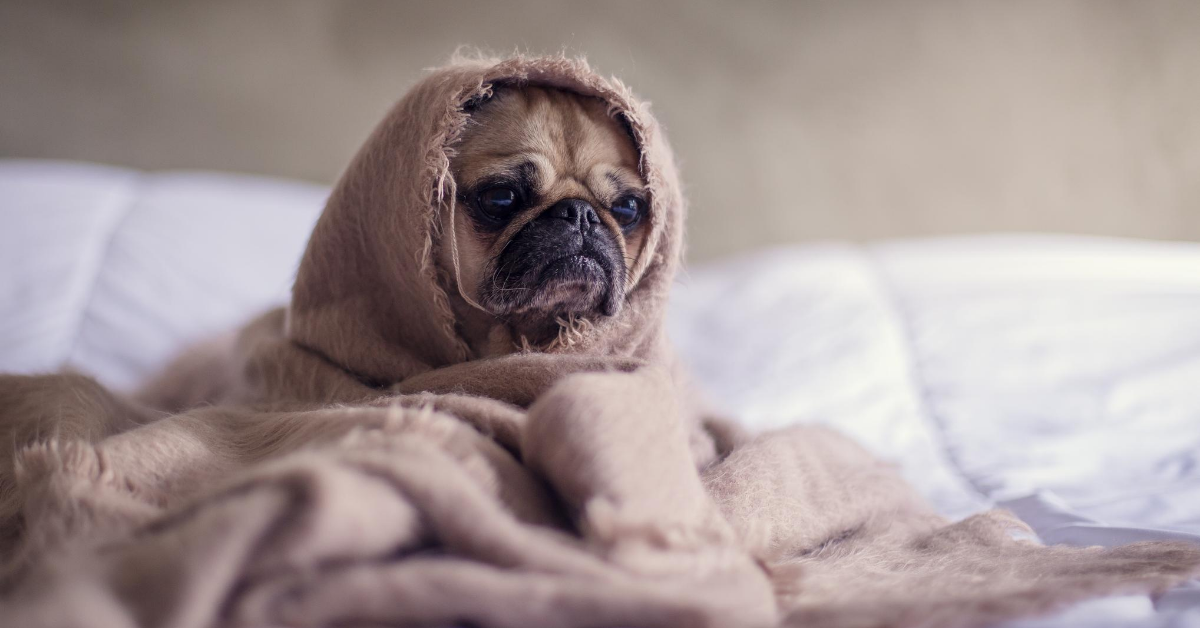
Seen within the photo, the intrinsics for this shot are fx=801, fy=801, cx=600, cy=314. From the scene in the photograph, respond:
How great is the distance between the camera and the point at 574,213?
1.28 meters

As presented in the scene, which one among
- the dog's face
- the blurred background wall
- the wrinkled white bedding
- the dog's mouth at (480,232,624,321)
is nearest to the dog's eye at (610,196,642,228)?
the dog's face

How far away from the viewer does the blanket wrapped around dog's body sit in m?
0.64

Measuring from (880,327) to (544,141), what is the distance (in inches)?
50.1

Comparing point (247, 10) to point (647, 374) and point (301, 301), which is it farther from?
point (647, 374)

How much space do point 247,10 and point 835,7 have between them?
2.12 meters

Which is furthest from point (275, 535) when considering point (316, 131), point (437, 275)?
point (316, 131)

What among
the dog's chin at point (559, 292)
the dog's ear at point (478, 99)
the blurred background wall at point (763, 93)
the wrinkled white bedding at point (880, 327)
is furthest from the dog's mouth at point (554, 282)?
the blurred background wall at point (763, 93)

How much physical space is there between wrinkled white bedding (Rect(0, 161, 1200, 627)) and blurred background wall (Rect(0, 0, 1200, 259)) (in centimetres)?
27

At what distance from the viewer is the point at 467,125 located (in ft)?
4.27

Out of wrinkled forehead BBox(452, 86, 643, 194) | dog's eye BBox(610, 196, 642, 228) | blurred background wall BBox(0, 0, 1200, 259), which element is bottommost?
dog's eye BBox(610, 196, 642, 228)

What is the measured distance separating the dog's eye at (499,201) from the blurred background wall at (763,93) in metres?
1.73

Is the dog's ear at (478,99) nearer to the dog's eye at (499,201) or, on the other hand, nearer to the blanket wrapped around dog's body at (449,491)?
the blanket wrapped around dog's body at (449,491)

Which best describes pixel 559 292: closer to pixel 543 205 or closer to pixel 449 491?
pixel 543 205

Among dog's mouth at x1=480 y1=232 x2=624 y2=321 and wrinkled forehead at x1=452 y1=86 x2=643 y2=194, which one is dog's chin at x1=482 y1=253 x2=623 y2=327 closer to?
→ dog's mouth at x1=480 y1=232 x2=624 y2=321
